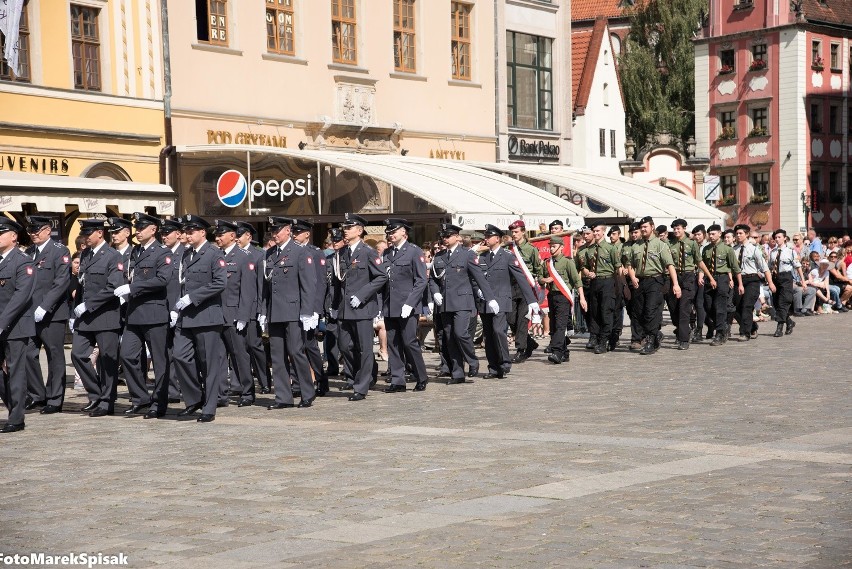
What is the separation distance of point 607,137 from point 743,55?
13.1 meters

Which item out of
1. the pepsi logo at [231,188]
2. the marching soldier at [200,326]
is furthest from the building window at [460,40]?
the marching soldier at [200,326]

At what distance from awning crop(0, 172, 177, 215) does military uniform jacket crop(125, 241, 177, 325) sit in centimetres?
773

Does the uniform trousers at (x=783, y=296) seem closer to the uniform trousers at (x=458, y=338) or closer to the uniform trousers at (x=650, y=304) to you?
the uniform trousers at (x=650, y=304)

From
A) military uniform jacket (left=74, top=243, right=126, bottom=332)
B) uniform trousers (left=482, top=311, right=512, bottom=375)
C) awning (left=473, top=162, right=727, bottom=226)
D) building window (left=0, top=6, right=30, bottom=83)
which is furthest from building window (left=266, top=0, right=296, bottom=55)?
military uniform jacket (left=74, top=243, right=126, bottom=332)

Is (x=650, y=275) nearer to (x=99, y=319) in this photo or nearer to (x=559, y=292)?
(x=559, y=292)

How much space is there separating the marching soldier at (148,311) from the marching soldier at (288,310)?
1.15 meters

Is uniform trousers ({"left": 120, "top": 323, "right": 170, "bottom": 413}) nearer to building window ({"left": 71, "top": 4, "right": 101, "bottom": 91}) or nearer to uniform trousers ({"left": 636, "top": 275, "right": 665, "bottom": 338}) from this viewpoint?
uniform trousers ({"left": 636, "top": 275, "right": 665, "bottom": 338})

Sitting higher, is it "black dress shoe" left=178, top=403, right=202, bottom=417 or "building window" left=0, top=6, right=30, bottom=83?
"building window" left=0, top=6, right=30, bottom=83

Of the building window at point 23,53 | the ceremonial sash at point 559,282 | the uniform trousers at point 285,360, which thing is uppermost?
the building window at point 23,53

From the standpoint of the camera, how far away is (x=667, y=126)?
74188mm

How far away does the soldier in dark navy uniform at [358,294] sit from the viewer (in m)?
15.8

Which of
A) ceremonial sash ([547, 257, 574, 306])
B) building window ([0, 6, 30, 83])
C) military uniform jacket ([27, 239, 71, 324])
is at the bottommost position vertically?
ceremonial sash ([547, 257, 574, 306])

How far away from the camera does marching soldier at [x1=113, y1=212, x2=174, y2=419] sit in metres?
14.2

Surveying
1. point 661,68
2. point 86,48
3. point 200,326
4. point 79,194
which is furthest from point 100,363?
point 661,68
